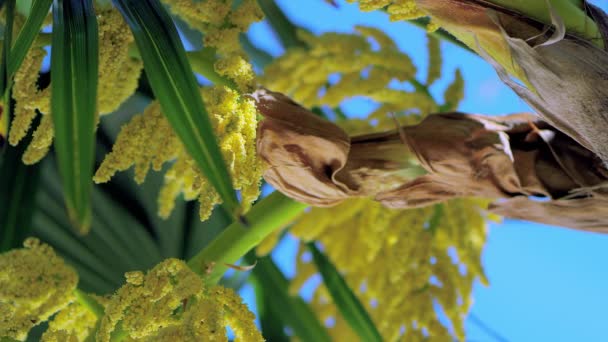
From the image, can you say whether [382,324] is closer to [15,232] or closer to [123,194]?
[15,232]

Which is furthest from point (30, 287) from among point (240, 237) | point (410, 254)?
point (410, 254)

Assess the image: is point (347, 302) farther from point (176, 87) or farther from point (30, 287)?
point (176, 87)

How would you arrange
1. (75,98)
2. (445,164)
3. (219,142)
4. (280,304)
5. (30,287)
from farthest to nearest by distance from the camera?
1. (280,304)
2. (445,164)
3. (30,287)
4. (219,142)
5. (75,98)

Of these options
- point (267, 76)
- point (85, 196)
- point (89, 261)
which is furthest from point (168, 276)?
point (89, 261)

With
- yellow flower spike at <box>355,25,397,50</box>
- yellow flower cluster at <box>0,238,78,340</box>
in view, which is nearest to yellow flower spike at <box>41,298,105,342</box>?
yellow flower cluster at <box>0,238,78,340</box>

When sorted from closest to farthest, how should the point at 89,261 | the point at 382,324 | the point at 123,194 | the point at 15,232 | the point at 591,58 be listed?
the point at 591,58
the point at 15,232
the point at 382,324
the point at 89,261
the point at 123,194

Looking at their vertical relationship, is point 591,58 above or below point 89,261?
above
